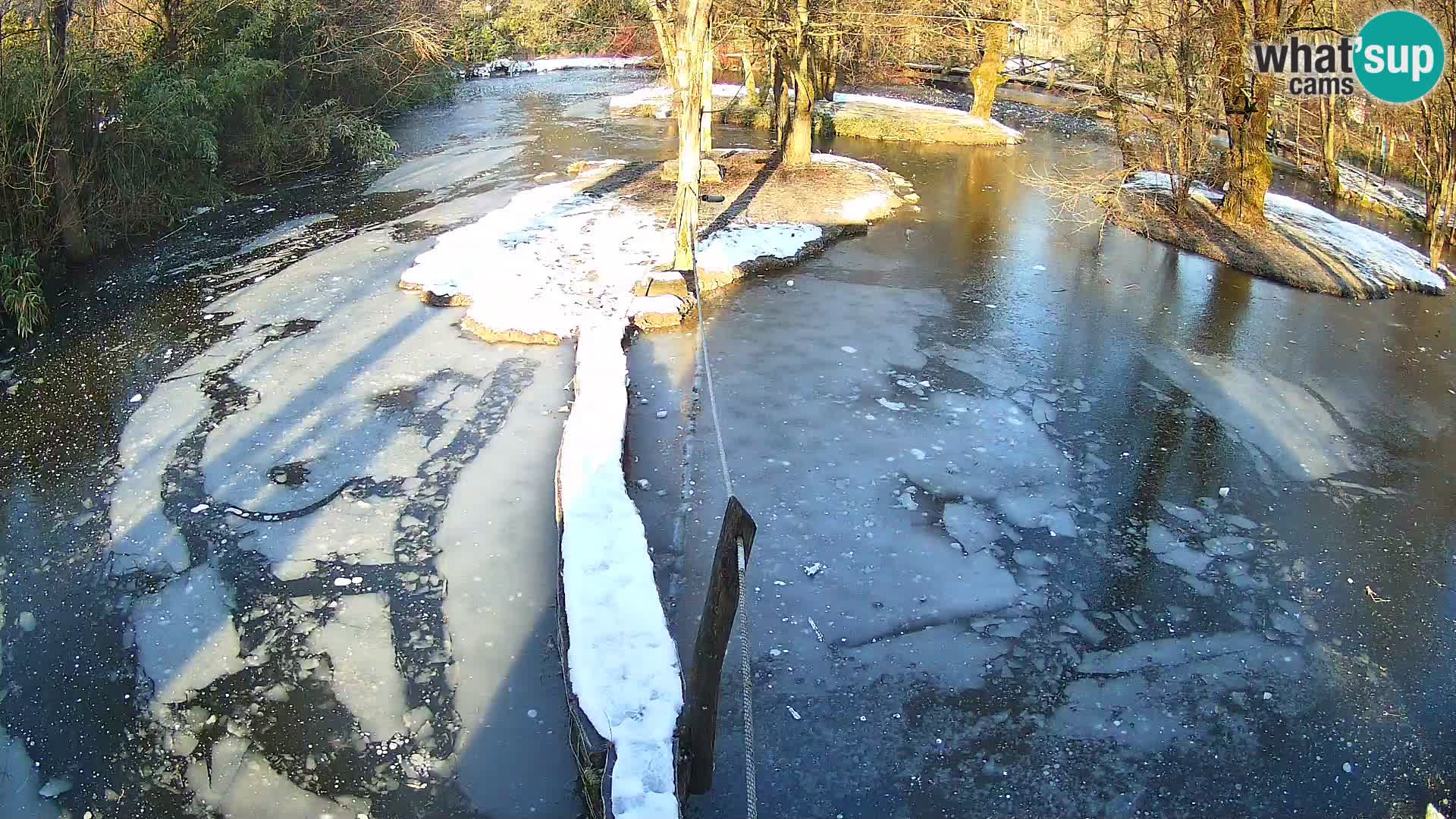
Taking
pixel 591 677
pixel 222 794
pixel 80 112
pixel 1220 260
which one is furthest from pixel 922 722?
pixel 80 112

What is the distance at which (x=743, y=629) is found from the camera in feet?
21.1

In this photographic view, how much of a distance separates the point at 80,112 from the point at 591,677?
12703 millimetres

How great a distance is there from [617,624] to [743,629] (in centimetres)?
94

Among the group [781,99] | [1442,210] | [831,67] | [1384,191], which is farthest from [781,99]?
[1442,210]

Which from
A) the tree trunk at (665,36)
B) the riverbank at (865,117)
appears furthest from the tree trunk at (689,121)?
the riverbank at (865,117)

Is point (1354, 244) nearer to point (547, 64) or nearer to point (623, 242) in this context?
point (623, 242)

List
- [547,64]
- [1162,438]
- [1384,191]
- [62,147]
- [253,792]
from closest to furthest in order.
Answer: [253,792]
[1162,438]
[62,147]
[1384,191]
[547,64]

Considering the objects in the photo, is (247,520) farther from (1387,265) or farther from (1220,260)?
(1387,265)

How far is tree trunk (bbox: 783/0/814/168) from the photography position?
1766cm

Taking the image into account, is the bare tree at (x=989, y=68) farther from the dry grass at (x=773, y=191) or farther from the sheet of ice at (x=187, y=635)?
the sheet of ice at (x=187, y=635)

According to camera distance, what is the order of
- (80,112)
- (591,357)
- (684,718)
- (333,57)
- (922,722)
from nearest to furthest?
(684,718) < (922,722) < (591,357) < (80,112) < (333,57)

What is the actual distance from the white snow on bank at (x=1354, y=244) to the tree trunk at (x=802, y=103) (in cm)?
589

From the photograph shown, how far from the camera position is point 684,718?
5.11 meters

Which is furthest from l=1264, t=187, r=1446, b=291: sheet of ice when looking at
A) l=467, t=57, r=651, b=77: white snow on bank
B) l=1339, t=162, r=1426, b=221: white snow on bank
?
l=467, t=57, r=651, b=77: white snow on bank
